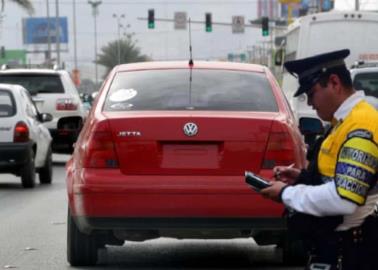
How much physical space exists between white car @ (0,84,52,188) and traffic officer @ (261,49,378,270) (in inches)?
512

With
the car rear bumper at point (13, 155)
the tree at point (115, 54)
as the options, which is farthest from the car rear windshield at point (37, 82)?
the tree at point (115, 54)

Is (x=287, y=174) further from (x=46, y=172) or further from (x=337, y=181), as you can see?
(x=46, y=172)

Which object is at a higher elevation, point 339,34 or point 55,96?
point 339,34

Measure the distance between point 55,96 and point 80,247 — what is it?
15.7 metres

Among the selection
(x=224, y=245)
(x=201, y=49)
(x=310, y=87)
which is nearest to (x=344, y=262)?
(x=310, y=87)

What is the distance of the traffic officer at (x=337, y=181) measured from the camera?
14.6ft

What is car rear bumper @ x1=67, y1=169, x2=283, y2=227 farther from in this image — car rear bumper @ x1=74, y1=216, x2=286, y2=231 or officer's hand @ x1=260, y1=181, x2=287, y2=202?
officer's hand @ x1=260, y1=181, x2=287, y2=202

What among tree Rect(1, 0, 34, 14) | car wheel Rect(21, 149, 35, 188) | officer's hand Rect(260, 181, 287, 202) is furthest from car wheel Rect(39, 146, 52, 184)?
tree Rect(1, 0, 34, 14)

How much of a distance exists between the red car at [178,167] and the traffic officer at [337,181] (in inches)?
138

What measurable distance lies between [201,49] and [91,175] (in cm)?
14991

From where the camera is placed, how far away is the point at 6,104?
1795 cm

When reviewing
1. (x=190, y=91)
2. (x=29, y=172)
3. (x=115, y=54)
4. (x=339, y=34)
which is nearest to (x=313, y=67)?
(x=190, y=91)

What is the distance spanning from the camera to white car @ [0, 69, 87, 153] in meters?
24.5

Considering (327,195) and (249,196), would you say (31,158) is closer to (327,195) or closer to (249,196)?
(249,196)
